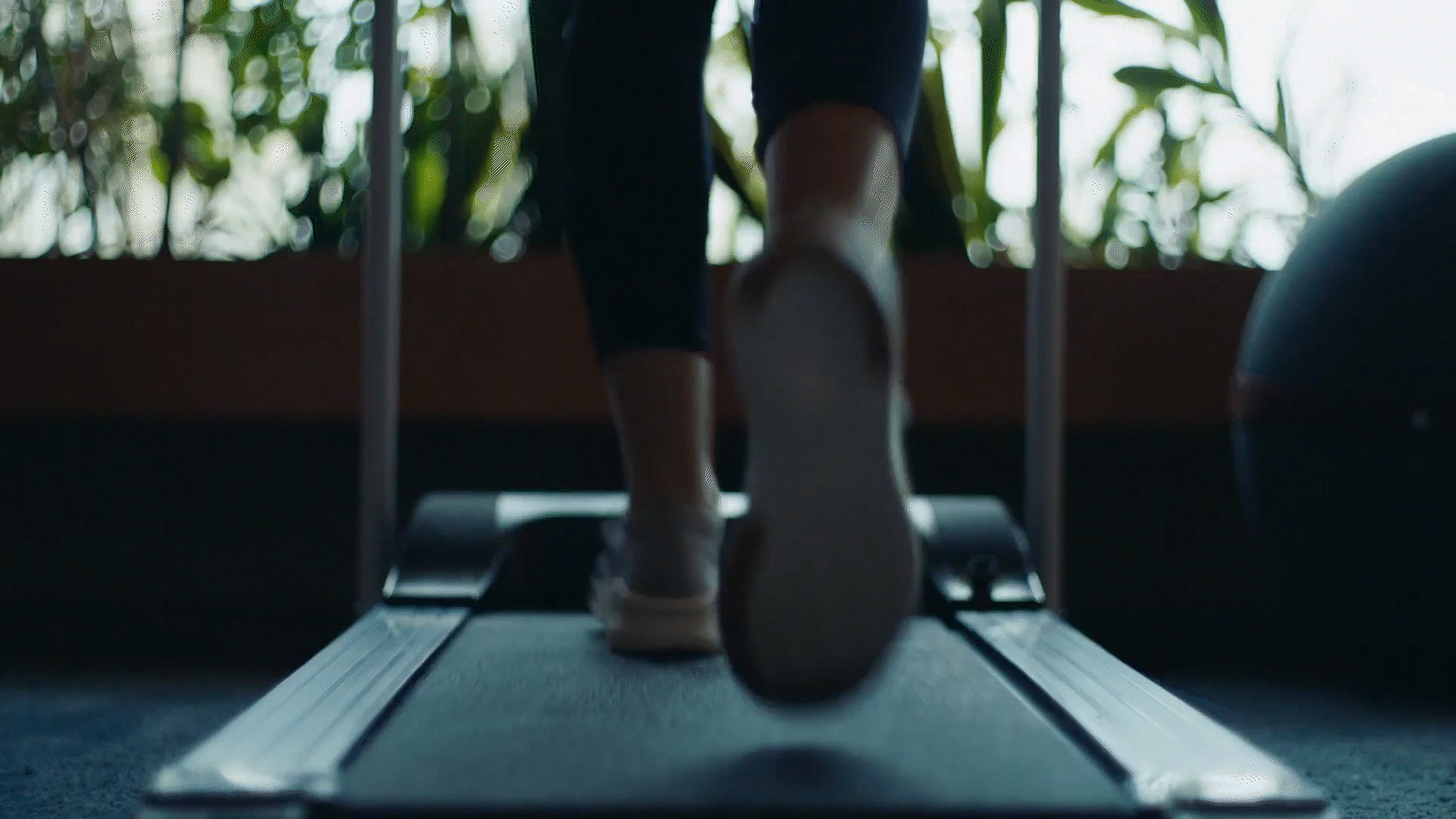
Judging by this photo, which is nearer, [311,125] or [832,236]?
[832,236]

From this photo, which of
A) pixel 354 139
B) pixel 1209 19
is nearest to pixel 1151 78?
pixel 1209 19

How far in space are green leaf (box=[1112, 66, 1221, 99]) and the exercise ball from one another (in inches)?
23.7

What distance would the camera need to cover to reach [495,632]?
3.72 feet

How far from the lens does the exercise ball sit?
117 centimetres

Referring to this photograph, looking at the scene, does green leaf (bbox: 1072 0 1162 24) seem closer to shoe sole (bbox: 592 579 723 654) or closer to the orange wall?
the orange wall

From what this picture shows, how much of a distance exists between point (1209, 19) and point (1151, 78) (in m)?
0.12

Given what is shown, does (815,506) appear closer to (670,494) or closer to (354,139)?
(670,494)

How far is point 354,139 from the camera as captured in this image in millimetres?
2092

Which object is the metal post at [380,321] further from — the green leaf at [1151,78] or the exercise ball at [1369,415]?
the green leaf at [1151,78]

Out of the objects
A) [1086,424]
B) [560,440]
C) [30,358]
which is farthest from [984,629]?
[30,358]

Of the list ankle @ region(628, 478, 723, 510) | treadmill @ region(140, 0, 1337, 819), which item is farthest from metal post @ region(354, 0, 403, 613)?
ankle @ region(628, 478, 723, 510)

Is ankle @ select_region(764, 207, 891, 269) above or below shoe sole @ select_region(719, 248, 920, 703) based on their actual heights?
above

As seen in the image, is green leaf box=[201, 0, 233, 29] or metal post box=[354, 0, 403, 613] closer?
metal post box=[354, 0, 403, 613]

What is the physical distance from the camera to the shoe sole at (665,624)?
0.92m
